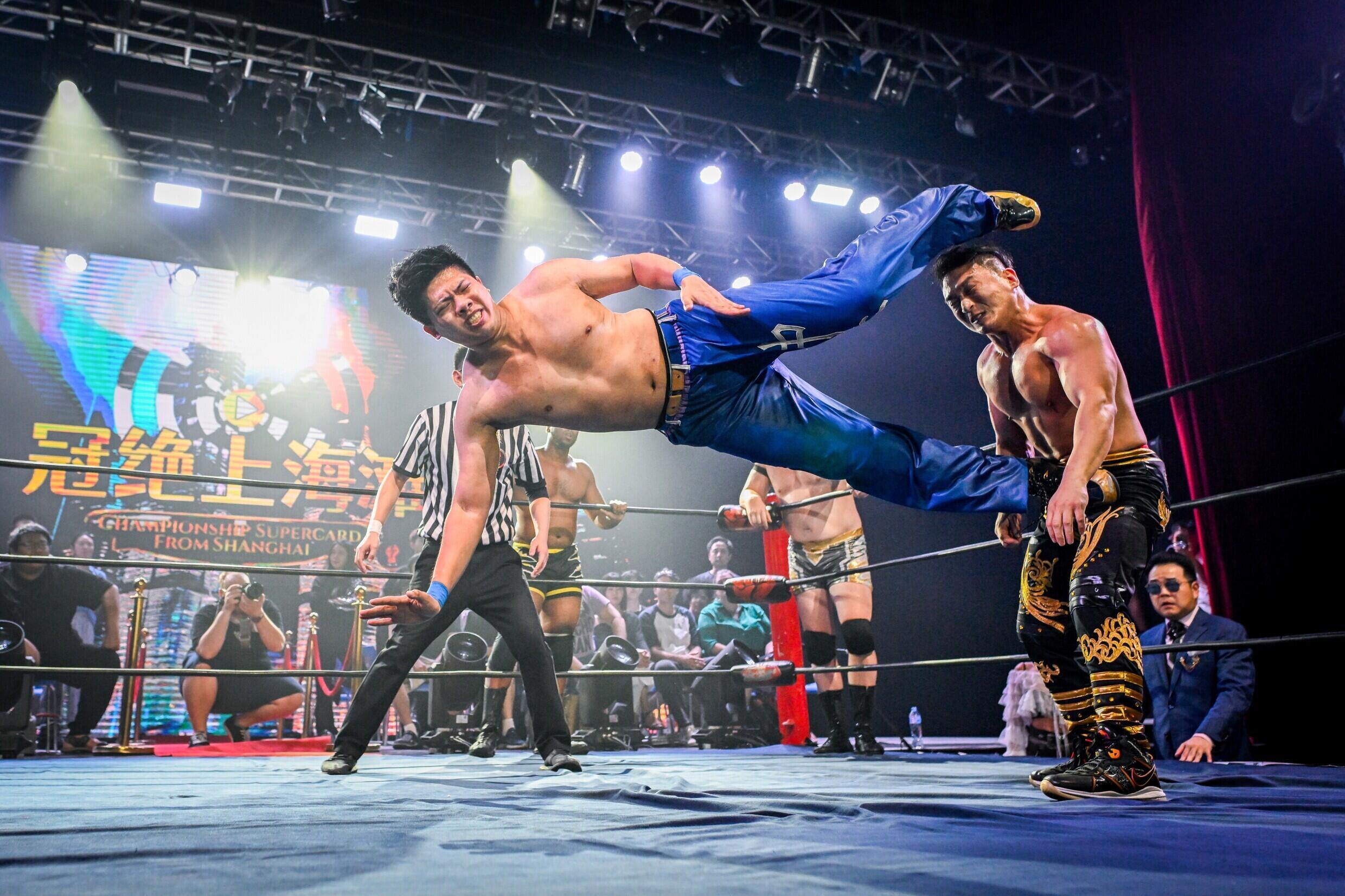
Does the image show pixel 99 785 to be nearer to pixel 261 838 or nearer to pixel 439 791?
pixel 439 791

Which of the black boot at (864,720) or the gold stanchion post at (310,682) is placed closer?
the black boot at (864,720)

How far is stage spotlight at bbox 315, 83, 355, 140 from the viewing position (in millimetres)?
6613

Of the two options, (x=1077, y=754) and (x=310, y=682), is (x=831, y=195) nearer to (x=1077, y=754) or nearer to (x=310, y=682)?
(x=310, y=682)

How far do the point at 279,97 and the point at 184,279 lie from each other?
212cm

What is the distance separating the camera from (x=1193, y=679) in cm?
352

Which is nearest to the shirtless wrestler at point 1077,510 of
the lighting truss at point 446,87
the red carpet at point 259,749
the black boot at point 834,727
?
the black boot at point 834,727

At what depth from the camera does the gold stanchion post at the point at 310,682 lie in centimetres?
502

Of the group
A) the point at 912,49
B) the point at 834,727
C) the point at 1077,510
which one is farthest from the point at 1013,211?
the point at 912,49

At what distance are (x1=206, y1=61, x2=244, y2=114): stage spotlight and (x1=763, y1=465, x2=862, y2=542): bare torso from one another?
501 centimetres

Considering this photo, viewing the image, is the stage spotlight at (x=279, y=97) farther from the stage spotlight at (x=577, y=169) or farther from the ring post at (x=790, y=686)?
the ring post at (x=790, y=686)

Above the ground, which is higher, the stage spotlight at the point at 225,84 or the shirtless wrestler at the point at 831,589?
the stage spotlight at the point at 225,84

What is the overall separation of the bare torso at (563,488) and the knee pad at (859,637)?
1.33 meters

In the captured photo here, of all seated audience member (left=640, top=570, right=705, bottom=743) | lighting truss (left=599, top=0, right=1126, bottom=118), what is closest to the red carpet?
seated audience member (left=640, top=570, right=705, bottom=743)

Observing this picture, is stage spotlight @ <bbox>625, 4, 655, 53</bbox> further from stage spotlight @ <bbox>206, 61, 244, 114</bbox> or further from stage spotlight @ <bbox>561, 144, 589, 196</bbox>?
stage spotlight @ <bbox>206, 61, 244, 114</bbox>
